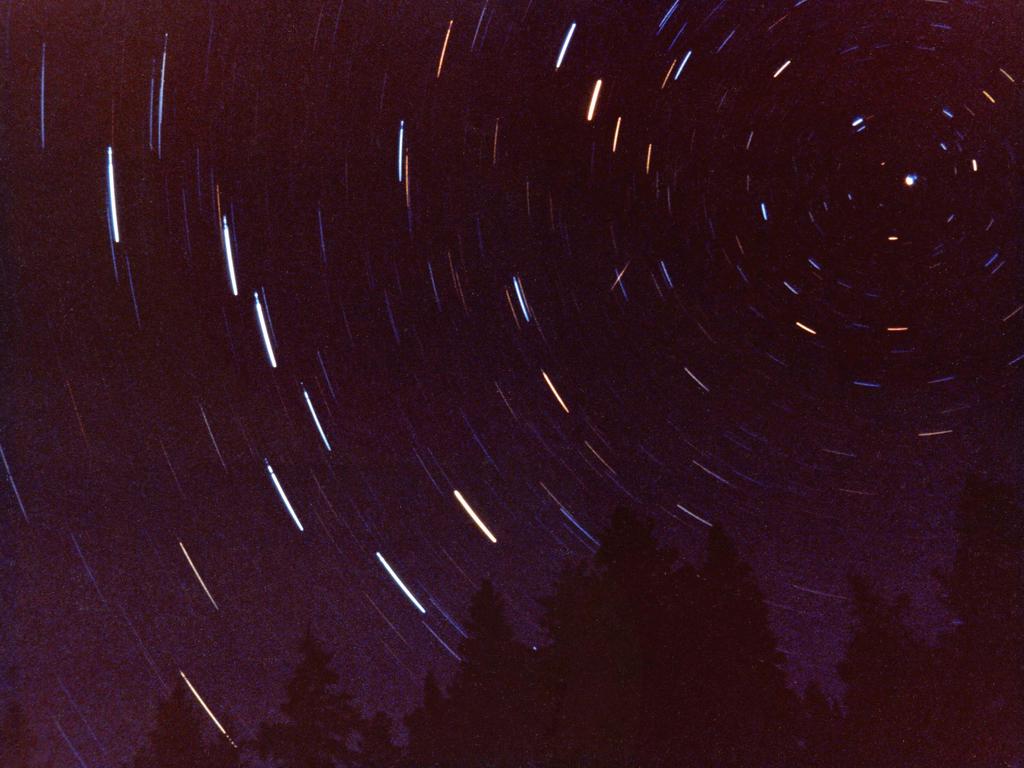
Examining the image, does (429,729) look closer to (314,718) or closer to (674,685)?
(314,718)

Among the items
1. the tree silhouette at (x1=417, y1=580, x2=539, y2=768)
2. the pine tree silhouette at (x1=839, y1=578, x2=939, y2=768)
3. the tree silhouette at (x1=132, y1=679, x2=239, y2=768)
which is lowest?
the tree silhouette at (x1=132, y1=679, x2=239, y2=768)

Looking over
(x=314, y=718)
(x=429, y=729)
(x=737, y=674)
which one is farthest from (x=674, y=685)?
(x=314, y=718)

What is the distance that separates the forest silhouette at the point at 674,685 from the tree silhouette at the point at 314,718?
2 centimetres

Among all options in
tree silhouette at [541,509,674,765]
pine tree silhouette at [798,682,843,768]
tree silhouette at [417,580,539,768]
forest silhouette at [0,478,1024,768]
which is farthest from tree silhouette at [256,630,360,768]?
pine tree silhouette at [798,682,843,768]

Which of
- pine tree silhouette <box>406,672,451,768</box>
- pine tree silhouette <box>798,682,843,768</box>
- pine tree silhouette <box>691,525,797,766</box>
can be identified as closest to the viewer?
pine tree silhouette <box>798,682,843,768</box>

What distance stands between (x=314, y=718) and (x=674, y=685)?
14.0 feet

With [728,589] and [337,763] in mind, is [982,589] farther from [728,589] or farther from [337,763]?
[337,763]

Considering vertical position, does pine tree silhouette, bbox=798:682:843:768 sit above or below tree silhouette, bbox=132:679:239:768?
A: above

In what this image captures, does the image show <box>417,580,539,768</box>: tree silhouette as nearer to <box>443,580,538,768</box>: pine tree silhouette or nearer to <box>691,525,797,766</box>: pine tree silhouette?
<box>443,580,538,768</box>: pine tree silhouette

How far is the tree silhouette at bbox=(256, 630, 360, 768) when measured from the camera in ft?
30.2

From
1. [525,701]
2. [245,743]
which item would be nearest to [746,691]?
[525,701]

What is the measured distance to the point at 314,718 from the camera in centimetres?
948

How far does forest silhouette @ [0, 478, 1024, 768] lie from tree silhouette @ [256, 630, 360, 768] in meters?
0.02

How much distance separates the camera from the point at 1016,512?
7023mm
